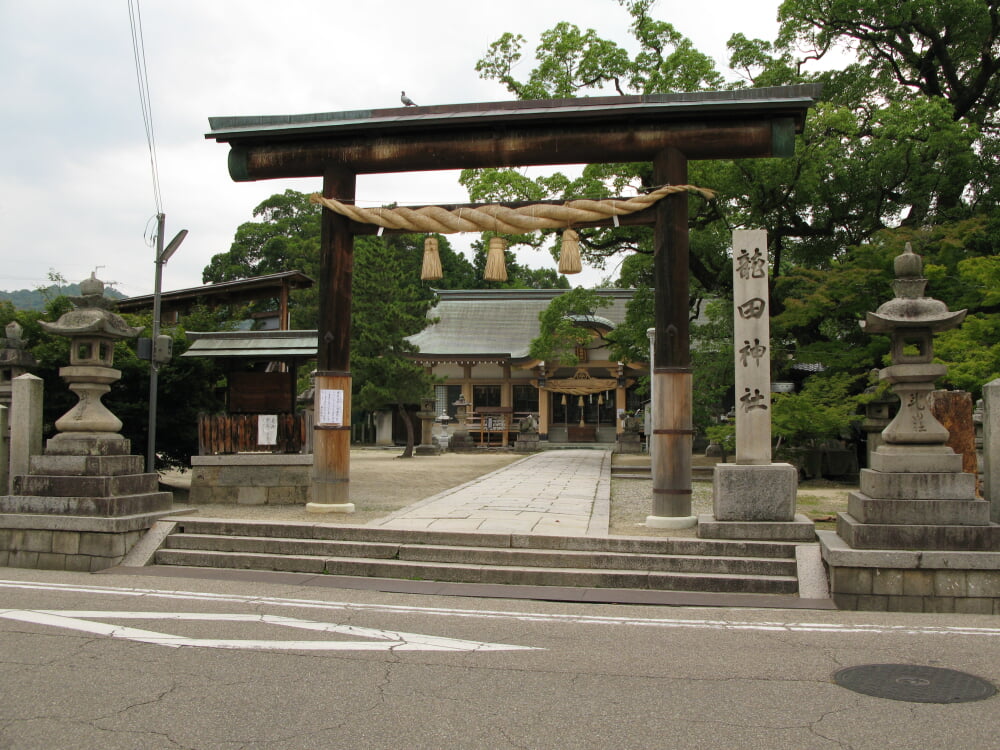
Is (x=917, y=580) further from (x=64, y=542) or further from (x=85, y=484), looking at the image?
(x=64, y=542)

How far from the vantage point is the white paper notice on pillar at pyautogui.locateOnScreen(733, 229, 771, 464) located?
8.28 meters

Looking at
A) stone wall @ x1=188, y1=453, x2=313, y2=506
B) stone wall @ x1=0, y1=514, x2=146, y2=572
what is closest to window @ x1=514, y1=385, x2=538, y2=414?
stone wall @ x1=188, y1=453, x2=313, y2=506

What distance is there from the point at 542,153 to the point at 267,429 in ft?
20.4

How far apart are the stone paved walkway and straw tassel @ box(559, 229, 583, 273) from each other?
10.9 ft

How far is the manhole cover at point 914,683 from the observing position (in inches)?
174

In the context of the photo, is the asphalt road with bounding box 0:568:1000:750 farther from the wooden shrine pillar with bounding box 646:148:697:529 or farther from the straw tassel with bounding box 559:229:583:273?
the straw tassel with bounding box 559:229:583:273

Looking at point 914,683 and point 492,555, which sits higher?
point 492,555

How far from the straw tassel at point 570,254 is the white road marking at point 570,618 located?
17.1 ft

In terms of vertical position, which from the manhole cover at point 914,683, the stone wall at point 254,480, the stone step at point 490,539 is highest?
the stone wall at point 254,480

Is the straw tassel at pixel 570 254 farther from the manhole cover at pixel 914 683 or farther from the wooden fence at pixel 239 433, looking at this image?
the manhole cover at pixel 914 683

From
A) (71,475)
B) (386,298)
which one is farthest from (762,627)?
(386,298)

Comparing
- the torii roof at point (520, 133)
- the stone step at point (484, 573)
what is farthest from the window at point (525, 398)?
the stone step at point (484, 573)

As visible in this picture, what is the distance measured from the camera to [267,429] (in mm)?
12438

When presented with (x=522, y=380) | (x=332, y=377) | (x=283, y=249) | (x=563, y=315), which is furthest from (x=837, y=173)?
(x=283, y=249)
